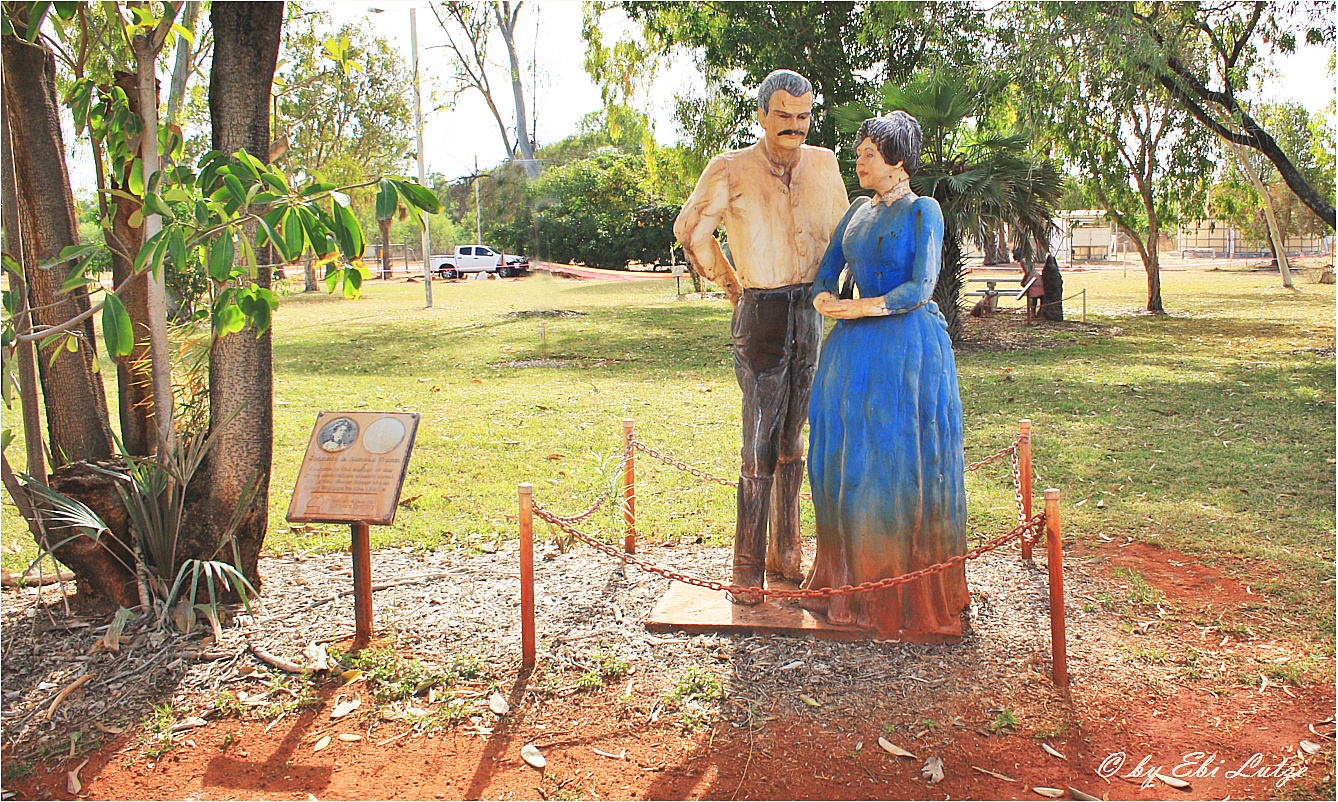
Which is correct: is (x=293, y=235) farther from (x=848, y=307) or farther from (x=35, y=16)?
(x=848, y=307)

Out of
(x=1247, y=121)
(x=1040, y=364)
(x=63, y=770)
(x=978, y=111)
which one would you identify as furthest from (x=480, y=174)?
(x=63, y=770)

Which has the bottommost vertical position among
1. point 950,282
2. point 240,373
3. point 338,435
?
point 338,435

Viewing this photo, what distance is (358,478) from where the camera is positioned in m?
4.25

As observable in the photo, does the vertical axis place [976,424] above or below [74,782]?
above

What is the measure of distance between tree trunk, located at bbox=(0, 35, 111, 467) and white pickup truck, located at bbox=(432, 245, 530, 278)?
85.3 ft

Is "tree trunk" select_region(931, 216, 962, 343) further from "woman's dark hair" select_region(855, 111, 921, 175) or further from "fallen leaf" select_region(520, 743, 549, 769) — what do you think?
"fallen leaf" select_region(520, 743, 549, 769)

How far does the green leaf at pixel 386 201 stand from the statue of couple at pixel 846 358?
178 centimetres

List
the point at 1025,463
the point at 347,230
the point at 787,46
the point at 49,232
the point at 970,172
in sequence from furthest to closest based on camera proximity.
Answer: the point at 787,46, the point at 970,172, the point at 1025,463, the point at 49,232, the point at 347,230

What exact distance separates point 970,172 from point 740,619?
1021 cm

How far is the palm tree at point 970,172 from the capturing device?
41.5ft

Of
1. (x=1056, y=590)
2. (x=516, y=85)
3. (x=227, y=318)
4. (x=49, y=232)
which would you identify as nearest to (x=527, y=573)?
(x=227, y=318)

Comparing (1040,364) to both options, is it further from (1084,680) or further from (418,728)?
(418,728)

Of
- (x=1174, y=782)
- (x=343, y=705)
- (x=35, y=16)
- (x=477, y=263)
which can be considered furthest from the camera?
(x=477, y=263)

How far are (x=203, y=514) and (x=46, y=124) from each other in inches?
76.5
